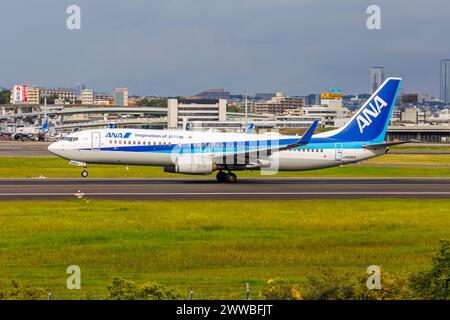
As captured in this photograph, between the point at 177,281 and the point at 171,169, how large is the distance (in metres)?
33.4

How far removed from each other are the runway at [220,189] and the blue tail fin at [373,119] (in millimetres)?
3697

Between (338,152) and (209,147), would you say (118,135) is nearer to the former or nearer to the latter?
(209,147)

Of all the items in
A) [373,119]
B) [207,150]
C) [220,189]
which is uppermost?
[373,119]

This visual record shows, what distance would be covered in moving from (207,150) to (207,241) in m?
26.9

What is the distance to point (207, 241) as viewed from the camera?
108 feet

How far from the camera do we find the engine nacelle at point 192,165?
189 ft

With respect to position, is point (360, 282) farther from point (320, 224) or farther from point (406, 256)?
point (320, 224)

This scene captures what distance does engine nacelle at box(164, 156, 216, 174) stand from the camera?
2267 inches

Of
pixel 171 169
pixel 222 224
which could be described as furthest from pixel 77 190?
pixel 222 224

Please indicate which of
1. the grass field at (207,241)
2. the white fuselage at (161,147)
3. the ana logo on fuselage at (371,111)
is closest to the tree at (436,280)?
the grass field at (207,241)

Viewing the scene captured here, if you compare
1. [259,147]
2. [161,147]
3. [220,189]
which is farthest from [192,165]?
[259,147]

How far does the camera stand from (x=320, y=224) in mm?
37656

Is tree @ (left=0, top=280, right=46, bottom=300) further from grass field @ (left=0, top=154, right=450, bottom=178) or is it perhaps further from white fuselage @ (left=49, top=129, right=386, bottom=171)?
grass field @ (left=0, top=154, right=450, bottom=178)

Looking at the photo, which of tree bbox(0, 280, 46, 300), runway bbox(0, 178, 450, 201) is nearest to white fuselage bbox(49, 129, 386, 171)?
runway bbox(0, 178, 450, 201)
